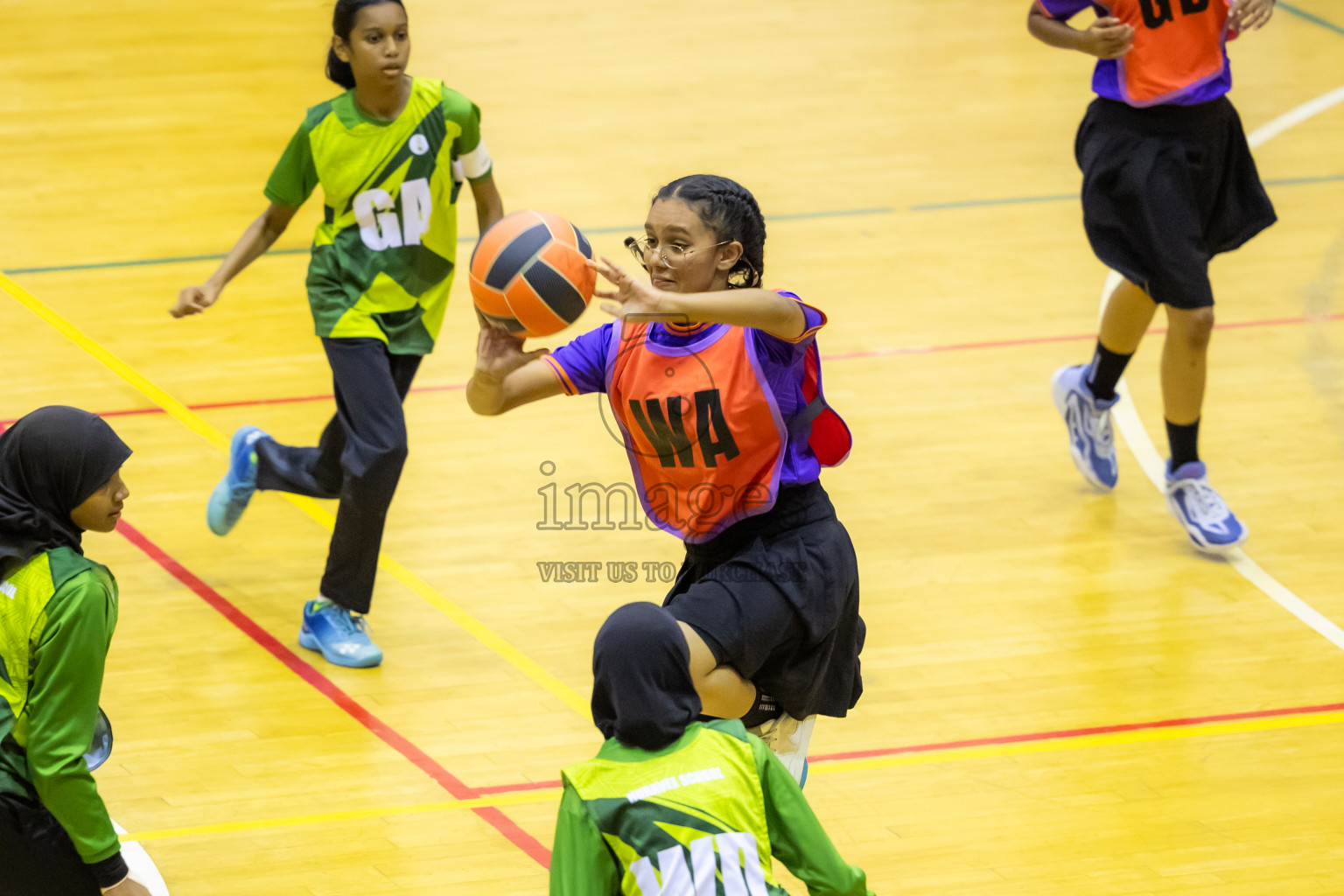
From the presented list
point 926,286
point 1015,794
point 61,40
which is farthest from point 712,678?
point 61,40

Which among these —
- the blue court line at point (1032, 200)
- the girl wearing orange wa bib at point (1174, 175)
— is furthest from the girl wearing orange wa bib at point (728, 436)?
the blue court line at point (1032, 200)

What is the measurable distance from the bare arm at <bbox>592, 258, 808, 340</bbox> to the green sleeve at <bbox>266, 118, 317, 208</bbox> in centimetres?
181

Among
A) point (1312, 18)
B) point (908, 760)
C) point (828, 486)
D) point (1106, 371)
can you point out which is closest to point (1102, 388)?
point (1106, 371)

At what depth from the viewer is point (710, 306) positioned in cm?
299

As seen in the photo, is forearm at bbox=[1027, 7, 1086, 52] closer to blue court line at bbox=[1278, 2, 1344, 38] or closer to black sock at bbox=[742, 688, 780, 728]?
black sock at bbox=[742, 688, 780, 728]

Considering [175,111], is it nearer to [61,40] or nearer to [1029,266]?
[61,40]

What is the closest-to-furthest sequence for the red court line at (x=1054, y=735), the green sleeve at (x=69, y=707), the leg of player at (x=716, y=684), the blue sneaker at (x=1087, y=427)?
the green sleeve at (x=69, y=707)
the leg of player at (x=716, y=684)
the red court line at (x=1054, y=735)
the blue sneaker at (x=1087, y=427)

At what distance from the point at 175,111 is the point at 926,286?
4.76 m

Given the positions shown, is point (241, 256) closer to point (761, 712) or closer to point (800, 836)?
point (761, 712)

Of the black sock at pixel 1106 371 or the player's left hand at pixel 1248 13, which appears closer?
the player's left hand at pixel 1248 13

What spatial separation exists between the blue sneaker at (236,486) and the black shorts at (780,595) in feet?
7.05

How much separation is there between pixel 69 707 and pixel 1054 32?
3.84 metres

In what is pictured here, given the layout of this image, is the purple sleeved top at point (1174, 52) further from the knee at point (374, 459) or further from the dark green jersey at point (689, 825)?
the dark green jersey at point (689, 825)

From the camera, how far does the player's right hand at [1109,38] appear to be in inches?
195
